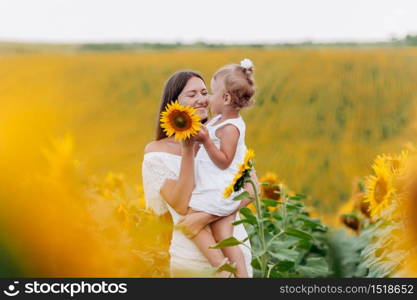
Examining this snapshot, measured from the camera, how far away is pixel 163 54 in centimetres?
2103

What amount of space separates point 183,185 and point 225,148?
0.55 ft

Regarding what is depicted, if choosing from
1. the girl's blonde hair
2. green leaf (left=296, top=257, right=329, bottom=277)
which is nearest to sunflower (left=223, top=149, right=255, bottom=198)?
the girl's blonde hair

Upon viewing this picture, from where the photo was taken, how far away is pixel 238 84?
2.17 metres

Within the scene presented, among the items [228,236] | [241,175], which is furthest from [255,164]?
[241,175]

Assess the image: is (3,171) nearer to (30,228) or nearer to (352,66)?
(30,228)

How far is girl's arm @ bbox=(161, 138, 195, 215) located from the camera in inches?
77.0

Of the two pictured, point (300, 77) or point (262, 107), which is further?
point (300, 77)

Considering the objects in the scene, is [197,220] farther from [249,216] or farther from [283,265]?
[283,265]

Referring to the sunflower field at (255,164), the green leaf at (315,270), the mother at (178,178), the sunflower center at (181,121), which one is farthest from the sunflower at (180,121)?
the green leaf at (315,270)

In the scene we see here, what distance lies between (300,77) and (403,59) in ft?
8.93

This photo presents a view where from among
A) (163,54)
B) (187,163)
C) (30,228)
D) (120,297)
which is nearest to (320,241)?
(187,163)

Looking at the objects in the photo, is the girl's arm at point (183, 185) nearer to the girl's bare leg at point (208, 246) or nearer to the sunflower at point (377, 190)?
the girl's bare leg at point (208, 246)

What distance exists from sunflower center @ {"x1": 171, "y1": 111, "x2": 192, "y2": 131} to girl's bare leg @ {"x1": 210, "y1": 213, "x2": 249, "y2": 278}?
1.23ft

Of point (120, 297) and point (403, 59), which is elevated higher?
point (403, 59)
